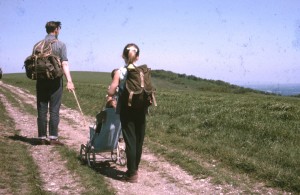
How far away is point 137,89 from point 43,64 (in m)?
3.33

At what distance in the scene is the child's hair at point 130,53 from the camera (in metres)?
6.00

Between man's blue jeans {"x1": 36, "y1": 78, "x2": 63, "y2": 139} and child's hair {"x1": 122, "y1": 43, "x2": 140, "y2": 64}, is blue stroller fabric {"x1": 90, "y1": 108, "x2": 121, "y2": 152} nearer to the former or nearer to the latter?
child's hair {"x1": 122, "y1": 43, "x2": 140, "y2": 64}

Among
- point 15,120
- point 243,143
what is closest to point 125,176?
point 243,143

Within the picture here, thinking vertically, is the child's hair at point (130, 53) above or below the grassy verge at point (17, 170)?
above

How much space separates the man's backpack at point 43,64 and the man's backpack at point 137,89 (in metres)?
2.94

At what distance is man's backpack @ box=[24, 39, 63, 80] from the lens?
8250 mm

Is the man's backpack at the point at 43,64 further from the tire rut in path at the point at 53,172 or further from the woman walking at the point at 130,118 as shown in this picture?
the woman walking at the point at 130,118

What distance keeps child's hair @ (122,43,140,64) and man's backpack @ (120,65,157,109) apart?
0.19 m

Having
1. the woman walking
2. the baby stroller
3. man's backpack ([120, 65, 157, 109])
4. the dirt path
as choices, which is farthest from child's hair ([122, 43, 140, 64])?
the dirt path

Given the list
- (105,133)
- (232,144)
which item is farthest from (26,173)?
(232,144)

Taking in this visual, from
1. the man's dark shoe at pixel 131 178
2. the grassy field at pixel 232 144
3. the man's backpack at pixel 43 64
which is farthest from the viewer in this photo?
the man's backpack at pixel 43 64

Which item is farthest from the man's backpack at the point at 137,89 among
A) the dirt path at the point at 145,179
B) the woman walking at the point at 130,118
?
the dirt path at the point at 145,179

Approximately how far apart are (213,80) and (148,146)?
107 meters

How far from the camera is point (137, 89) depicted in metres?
5.83
